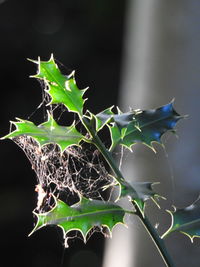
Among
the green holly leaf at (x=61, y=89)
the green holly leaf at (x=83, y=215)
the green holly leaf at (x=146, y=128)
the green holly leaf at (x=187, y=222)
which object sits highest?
the green holly leaf at (x=61, y=89)

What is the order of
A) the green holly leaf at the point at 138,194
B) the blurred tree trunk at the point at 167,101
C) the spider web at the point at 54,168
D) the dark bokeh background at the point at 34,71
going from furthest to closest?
the dark bokeh background at the point at 34,71 < the blurred tree trunk at the point at 167,101 < the spider web at the point at 54,168 < the green holly leaf at the point at 138,194

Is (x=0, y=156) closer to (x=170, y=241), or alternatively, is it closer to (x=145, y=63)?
(x=145, y=63)

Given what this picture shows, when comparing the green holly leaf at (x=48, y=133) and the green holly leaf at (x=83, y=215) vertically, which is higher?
the green holly leaf at (x=48, y=133)

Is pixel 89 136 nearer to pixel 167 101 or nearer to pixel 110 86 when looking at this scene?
pixel 167 101

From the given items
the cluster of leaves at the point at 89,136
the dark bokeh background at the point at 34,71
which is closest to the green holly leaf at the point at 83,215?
the cluster of leaves at the point at 89,136

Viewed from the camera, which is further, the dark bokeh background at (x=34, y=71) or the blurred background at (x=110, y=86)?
the dark bokeh background at (x=34, y=71)

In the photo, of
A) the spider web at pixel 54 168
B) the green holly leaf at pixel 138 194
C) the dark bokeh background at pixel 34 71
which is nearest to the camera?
the green holly leaf at pixel 138 194

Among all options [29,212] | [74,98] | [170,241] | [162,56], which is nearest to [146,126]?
[74,98]

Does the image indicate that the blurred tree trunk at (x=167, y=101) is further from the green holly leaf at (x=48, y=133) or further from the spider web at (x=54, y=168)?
the green holly leaf at (x=48, y=133)

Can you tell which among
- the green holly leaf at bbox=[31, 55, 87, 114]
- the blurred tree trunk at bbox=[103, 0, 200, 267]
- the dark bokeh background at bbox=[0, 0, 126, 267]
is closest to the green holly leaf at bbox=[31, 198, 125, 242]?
the green holly leaf at bbox=[31, 55, 87, 114]
